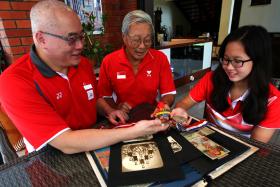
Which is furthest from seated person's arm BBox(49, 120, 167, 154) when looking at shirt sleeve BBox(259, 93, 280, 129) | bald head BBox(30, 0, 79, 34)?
shirt sleeve BBox(259, 93, 280, 129)

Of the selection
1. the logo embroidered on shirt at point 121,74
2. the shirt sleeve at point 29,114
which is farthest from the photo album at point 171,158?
the logo embroidered on shirt at point 121,74

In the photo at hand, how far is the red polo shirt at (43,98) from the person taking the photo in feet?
2.77

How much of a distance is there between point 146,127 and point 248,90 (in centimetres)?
71

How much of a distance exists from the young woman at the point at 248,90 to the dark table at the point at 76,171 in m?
0.27

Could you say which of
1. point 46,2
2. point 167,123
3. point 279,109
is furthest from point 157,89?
point 46,2

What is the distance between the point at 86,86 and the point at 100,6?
7.71 ft

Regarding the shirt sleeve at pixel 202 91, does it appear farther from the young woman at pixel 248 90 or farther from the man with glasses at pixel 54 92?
the man with glasses at pixel 54 92

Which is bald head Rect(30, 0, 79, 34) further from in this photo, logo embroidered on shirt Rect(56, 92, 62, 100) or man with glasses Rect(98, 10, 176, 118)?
man with glasses Rect(98, 10, 176, 118)

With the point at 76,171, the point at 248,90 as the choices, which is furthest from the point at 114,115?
the point at 248,90

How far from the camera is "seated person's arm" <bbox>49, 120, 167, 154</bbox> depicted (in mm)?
810

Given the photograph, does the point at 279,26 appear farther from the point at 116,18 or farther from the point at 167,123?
the point at 167,123

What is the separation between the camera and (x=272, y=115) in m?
1.03

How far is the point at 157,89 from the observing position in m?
1.72

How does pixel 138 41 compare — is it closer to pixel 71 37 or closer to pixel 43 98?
pixel 71 37
